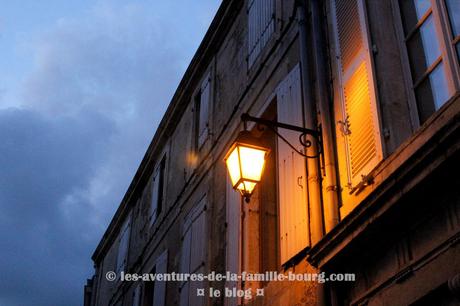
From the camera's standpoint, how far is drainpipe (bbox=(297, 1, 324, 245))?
18.5 feet

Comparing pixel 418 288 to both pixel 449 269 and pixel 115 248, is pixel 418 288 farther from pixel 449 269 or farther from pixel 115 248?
pixel 115 248

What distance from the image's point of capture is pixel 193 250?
9312 mm

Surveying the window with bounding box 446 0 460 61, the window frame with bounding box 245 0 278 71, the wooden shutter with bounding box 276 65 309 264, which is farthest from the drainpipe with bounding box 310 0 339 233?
the window with bounding box 446 0 460 61

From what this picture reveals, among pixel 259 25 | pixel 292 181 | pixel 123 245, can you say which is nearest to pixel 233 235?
pixel 292 181

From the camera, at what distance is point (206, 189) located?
9.39 m

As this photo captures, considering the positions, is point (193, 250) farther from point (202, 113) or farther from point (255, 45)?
point (255, 45)

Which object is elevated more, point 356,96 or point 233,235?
point 356,96

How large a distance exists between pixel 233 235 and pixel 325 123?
2402 millimetres

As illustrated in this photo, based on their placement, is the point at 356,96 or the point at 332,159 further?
the point at 332,159

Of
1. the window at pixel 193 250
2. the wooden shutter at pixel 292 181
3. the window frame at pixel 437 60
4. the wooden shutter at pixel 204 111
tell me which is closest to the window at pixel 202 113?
the wooden shutter at pixel 204 111

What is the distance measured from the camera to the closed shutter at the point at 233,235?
7395mm

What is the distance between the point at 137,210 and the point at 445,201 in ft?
36.7

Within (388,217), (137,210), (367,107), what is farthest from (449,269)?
(137,210)

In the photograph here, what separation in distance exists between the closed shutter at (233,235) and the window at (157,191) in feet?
14.4
